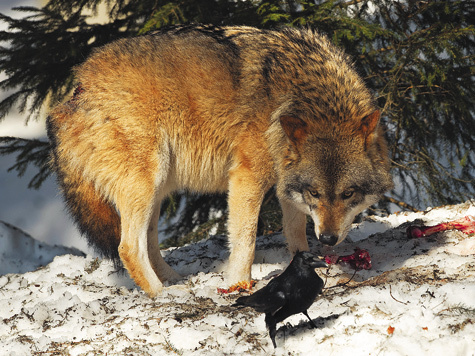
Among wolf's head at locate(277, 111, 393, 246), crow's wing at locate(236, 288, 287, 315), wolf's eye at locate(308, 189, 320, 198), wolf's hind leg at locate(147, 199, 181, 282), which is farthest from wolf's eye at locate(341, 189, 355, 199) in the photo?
wolf's hind leg at locate(147, 199, 181, 282)

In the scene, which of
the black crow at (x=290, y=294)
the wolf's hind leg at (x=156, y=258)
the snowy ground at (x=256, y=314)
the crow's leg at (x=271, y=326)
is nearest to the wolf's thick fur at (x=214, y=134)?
the wolf's hind leg at (x=156, y=258)

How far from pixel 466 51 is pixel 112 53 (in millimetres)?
4299

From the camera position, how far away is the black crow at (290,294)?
2666mm

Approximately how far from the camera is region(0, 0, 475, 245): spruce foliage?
5449mm

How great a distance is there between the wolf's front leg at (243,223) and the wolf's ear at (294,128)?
49 centimetres

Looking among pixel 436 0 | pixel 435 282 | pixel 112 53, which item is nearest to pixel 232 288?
pixel 435 282

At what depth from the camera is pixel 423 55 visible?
217 inches

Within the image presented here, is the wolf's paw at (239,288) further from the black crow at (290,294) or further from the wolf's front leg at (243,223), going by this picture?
the black crow at (290,294)

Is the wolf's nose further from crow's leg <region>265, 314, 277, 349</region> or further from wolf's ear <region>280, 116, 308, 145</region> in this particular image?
crow's leg <region>265, 314, 277, 349</region>

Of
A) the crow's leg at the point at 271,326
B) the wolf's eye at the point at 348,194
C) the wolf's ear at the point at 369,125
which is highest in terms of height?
the wolf's ear at the point at 369,125

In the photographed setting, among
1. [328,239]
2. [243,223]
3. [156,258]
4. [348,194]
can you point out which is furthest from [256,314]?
[156,258]

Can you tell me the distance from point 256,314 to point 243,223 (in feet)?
3.69

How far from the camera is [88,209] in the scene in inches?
167

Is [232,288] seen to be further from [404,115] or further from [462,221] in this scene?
[404,115]
